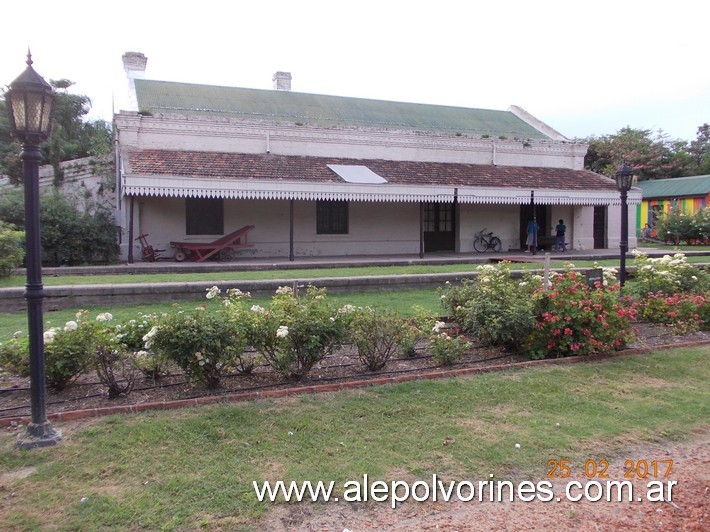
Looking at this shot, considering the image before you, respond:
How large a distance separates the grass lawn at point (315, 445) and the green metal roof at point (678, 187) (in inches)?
1118

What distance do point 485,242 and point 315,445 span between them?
1918 cm

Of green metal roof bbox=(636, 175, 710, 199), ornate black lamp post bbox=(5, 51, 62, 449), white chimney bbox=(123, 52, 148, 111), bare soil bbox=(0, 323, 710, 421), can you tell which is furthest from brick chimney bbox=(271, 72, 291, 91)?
ornate black lamp post bbox=(5, 51, 62, 449)

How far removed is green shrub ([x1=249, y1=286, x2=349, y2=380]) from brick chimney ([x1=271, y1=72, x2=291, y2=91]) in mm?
22242

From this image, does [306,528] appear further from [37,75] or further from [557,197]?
[557,197]

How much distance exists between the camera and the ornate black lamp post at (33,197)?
388 centimetres

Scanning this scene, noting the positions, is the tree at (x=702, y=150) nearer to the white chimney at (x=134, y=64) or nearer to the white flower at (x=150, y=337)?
the white chimney at (x=134, y=64)

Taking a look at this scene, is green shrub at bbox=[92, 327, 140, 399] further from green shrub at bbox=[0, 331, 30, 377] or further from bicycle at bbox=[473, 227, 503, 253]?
bicycle at bbox=[473, 227, 503, 253]

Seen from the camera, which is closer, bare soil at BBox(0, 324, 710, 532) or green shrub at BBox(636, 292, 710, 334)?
bare soil at BBox(0, 324, 710, 532)

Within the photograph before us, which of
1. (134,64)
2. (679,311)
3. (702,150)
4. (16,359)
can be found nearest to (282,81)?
(134,64)

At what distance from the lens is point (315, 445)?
4.06 m

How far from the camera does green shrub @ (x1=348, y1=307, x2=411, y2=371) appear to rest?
18.4 ft

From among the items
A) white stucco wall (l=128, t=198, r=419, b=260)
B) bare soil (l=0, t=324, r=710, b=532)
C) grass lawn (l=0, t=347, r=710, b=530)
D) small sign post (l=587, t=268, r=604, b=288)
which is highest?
white stucco wall (l=128, t=198, r=419, b=260)

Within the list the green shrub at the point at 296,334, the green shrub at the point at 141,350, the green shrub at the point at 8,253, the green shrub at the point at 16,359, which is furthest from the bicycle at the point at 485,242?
the green shrub at the point at 16,359

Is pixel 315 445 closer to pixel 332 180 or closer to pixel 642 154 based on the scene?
pixel 332 180
